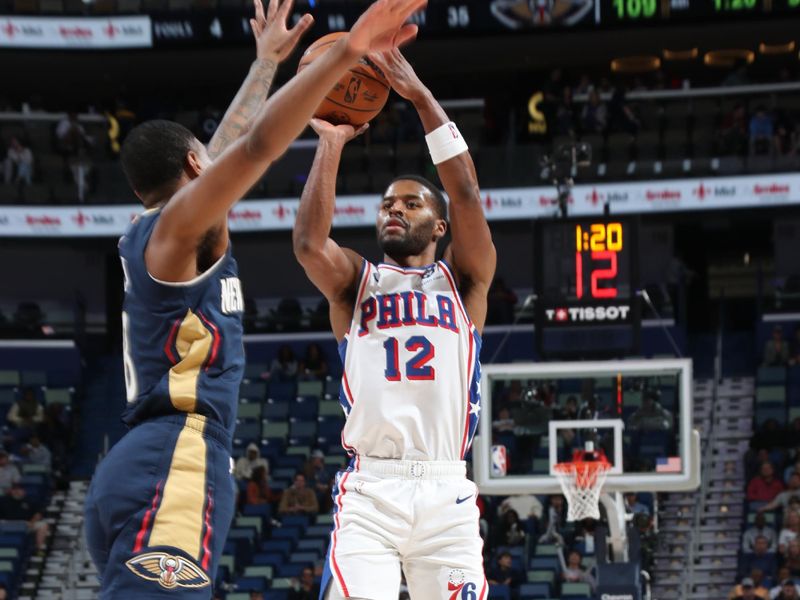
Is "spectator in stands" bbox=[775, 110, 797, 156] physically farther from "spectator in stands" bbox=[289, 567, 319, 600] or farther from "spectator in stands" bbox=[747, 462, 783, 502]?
"spectator in stands" bbox=[289, 567, 319, 600]

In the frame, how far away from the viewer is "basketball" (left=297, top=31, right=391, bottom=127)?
591 centimetres

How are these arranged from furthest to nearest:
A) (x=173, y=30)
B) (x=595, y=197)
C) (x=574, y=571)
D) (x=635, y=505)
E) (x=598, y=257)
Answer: (x=173, y=30) < (x=595, y=197) < (x=635, y=505) < (x=574, y=571) < (x=598, y=257)

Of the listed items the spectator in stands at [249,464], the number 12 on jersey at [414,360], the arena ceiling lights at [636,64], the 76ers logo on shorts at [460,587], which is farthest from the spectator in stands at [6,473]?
the 76ers logo on shorts at [460,587]

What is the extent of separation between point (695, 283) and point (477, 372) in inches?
786

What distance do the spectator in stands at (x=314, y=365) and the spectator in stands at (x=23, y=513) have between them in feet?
15.1

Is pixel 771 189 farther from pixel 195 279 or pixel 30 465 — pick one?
pixel 195 279

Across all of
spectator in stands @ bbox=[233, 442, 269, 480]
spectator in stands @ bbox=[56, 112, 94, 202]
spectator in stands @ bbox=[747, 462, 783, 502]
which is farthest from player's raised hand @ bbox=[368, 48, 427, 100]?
spectator in stands @ bbox=[56, 112, 94, 202]

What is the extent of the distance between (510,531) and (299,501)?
3.05 m

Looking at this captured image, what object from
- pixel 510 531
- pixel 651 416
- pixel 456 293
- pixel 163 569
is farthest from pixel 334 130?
pixel 510 531

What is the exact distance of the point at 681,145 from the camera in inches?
880

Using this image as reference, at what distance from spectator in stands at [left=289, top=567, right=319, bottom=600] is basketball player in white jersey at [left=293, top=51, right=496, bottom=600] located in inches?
383

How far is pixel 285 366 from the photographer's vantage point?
73.9ft

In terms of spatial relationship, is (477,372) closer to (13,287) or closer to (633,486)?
(633,486)

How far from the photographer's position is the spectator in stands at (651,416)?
12.8 meters
